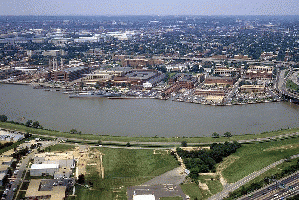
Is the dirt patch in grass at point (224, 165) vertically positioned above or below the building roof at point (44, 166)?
below

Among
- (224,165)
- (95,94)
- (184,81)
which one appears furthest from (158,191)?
(184,81)

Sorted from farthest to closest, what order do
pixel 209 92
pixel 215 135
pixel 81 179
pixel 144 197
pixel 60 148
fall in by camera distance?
pixel 209 92, pixel 215 135, pixel 60 148, pixel 81 179, pixel 144 197

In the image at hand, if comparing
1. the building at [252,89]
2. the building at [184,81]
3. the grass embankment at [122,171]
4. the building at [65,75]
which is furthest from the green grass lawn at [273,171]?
the building at [65,75]

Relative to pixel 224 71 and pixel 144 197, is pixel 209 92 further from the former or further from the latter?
pixel 144 197

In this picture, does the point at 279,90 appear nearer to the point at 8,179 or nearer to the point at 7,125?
the point at 7,125

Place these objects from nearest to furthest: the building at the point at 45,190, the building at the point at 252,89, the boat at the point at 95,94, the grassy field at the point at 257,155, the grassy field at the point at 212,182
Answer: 1. the building at the point at 45,190
2. the grassy field at the point at 212,182
3. the grassy field at the point at 257,155
4. the boat at the point at 95,94
5. the building at the point at 252,89

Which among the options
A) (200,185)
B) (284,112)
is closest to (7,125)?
(200,185)

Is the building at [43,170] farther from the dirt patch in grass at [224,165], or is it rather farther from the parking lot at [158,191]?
the dirt patch in grass at [224,165]
